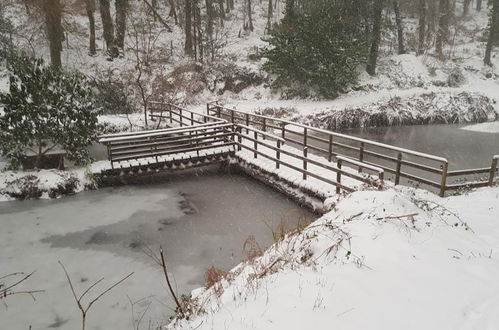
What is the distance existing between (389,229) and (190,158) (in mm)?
8488

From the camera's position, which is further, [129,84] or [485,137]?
[129,84]

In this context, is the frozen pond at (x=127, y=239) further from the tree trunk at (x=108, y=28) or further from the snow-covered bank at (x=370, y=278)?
the tree trunk at (x=108, y=28)

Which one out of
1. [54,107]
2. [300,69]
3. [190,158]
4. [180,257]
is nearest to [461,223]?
[180,257]

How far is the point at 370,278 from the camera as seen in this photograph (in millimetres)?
4102

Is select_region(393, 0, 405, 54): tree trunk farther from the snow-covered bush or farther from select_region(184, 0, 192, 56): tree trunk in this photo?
the snow-covered bush

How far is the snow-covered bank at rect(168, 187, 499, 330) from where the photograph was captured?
11.6ft

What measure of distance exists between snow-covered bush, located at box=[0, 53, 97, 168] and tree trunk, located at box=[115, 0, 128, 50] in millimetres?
15763

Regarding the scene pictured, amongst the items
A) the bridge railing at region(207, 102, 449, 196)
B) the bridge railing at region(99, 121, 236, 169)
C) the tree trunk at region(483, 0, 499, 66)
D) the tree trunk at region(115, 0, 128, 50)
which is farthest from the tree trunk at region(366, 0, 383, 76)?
the bridge railing at region(99, 121, 236, 169)

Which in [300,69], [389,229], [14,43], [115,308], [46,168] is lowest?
[115,308]

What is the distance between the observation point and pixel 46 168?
11.5m

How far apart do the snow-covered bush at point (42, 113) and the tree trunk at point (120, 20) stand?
51.7ft

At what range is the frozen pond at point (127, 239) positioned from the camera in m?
5.98

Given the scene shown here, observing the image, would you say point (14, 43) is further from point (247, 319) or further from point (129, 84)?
point (247, 319)

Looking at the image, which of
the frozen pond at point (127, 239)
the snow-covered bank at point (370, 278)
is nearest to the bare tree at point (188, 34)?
the frozen pond at point (127, 239)
